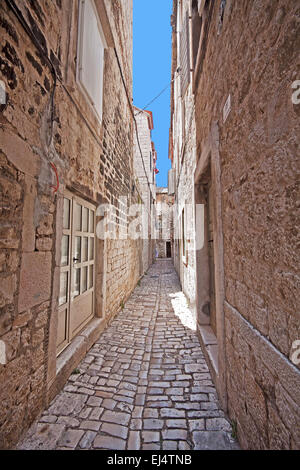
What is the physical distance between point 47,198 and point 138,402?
2139 mm

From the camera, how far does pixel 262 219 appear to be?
118 centimetres

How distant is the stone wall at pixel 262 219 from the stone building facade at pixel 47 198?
162 cm

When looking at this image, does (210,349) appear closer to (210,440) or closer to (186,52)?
(210,440)

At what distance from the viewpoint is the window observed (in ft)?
8.49

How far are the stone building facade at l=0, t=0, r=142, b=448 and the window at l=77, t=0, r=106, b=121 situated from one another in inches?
0.5

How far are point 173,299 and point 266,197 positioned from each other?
4869 mm

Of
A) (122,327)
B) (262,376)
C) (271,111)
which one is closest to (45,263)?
(262,376)

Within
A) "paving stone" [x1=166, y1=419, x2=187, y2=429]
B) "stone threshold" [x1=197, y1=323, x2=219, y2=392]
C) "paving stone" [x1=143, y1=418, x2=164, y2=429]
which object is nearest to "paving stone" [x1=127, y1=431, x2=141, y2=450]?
"paving stone" [x1=143, y1=418, x2=164, y2=429]

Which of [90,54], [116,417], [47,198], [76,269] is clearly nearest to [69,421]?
[116,417]

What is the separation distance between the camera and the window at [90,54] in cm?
259

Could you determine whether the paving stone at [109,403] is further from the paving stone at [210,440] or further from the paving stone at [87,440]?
the paving stone at [210,440]

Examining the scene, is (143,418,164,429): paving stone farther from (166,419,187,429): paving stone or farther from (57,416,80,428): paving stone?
(57,416,80,428): paving stone

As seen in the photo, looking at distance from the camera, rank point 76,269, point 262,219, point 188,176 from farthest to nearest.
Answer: point 188,176 < point 76,269 < point 262,219
